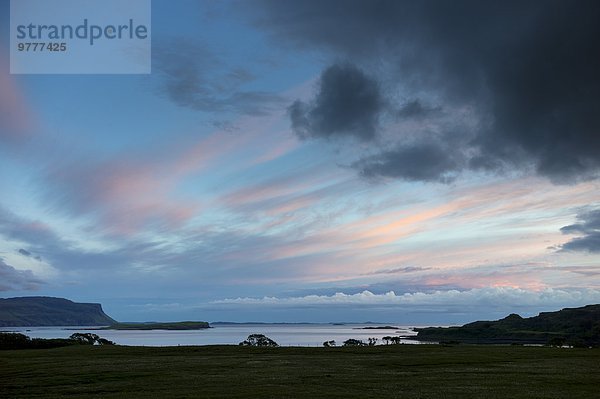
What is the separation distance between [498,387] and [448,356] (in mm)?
29749

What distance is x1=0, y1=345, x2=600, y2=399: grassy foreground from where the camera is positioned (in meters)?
38.5

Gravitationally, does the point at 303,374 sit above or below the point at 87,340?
above

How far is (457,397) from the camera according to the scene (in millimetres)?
35656

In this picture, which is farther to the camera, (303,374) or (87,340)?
(87,340)

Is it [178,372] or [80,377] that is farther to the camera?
[178,372]

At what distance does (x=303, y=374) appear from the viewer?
163 feet

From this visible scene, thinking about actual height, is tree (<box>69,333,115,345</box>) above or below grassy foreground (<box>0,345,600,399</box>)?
below

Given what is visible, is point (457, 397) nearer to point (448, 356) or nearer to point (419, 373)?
point (419, 373)

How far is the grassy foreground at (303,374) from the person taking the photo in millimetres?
38469

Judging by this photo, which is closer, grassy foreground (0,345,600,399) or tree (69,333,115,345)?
grassy foreground (0,345,600,399)

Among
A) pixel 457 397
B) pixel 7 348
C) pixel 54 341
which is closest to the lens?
pixel 457 397

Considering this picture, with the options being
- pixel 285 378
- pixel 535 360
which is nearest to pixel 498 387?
pixel 285 378

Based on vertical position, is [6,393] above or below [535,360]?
above

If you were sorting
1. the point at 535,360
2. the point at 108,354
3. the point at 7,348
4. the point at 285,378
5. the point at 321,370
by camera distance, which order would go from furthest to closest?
the point at 7,348 → the point at 108,354 → the point at 535,360 → the point at 321,370 → the point at 285,378
